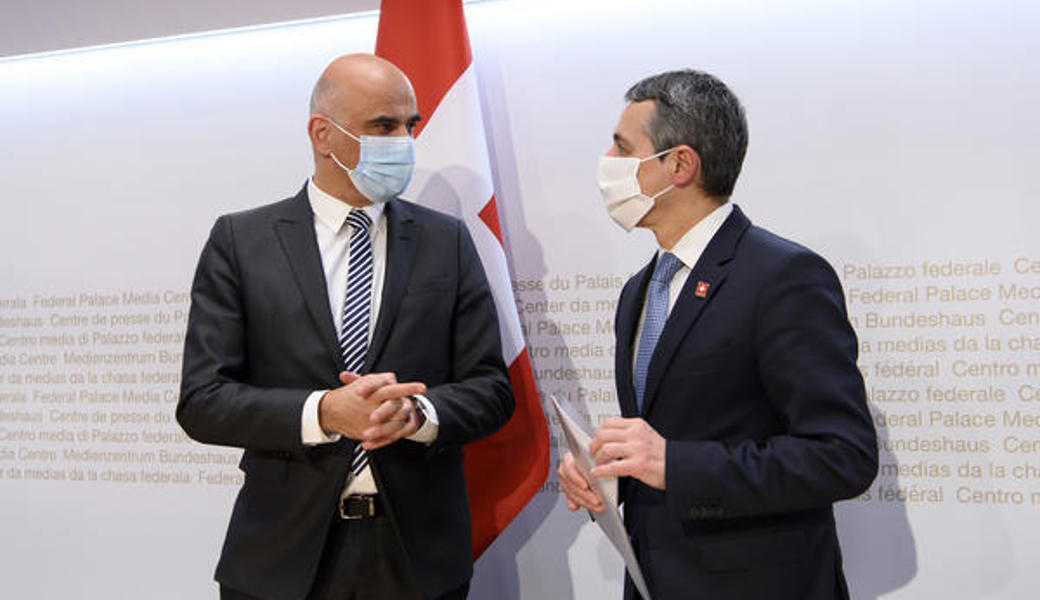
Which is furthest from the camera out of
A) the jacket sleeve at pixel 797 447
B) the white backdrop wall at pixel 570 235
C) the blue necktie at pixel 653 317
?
the white backdrop wall at pixel 570 235

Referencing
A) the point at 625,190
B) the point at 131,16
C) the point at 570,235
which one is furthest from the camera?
the point at 131,16

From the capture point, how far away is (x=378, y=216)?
2393 millimetres

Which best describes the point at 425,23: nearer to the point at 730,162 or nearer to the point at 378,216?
the point at 378,216

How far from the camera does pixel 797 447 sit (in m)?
1.63

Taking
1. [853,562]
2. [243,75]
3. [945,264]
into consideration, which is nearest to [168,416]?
[243,75]

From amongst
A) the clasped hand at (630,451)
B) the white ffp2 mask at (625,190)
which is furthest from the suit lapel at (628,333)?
the clasped hand at (630,451)

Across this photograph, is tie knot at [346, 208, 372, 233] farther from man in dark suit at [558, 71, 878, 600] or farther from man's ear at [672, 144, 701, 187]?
man's ear at [672, 144, 701, 187]

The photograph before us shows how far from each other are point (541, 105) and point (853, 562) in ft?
6.00

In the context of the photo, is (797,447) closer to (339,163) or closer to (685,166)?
(685,166)

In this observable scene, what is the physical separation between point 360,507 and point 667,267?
0.86 metres

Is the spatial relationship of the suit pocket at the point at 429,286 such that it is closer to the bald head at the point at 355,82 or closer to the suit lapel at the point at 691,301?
the bald head at the point at 355,82

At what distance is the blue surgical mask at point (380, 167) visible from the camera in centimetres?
234

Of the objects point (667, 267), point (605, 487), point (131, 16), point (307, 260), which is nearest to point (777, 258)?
point (667, 267)

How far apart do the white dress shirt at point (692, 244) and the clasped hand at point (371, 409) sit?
0.50 metres
